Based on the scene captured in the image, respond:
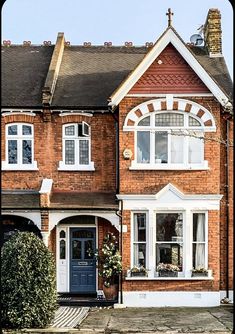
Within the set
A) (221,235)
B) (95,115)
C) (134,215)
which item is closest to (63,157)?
(95,115)

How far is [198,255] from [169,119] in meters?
4.89

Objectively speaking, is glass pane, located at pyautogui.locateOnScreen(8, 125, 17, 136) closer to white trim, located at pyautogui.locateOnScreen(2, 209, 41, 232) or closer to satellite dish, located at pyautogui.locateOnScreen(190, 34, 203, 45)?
white trim, located at pyautogui.locateOnScreen(2, 209, 41, 232)

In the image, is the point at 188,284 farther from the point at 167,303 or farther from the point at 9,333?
the point at 9,333

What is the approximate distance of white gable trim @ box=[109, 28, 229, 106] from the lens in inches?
790

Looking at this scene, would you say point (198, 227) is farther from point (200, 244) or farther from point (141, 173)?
point (141, 173)

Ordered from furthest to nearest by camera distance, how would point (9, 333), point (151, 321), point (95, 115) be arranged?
point (95, 115)
point (151, 321)
point (9, 333)

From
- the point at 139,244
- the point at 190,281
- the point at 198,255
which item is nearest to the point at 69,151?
the point at 139,244

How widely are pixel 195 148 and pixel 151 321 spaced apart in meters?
6.60

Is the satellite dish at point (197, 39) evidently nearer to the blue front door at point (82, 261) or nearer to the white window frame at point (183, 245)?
the white window frame at point (183, 245)

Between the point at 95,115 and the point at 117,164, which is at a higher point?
the point at 95,115

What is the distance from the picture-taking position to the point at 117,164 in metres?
21.3

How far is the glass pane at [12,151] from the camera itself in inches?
842

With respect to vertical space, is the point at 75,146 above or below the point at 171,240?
above

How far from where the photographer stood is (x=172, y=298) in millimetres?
20266
